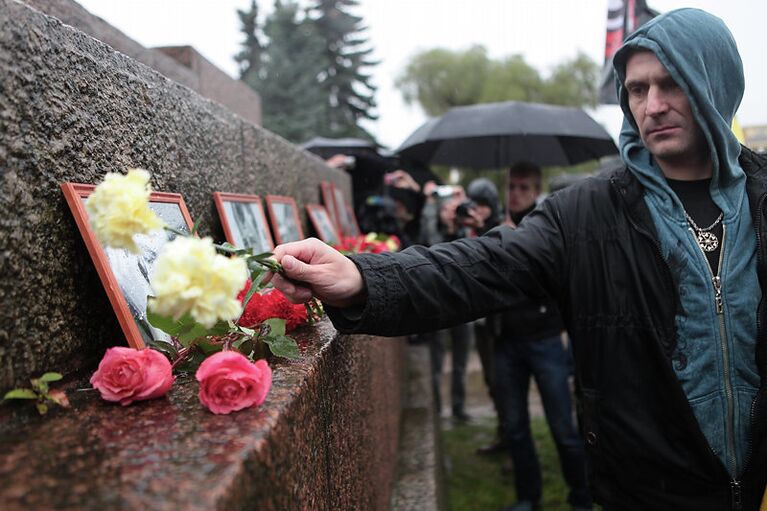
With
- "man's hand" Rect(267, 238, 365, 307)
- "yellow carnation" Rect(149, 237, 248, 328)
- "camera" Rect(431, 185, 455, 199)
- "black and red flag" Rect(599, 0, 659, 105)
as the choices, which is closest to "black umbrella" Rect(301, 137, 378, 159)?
"camera" Rect(431, 185, 455, 199)

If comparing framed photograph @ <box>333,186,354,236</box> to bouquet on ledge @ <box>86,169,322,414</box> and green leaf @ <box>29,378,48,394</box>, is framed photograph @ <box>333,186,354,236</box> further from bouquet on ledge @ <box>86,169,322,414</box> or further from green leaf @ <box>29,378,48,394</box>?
green leaf @ <box>29,378,48,394</box>

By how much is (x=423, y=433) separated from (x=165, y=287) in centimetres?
371

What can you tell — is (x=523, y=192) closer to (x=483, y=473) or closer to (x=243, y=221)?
(x=483, y=473)

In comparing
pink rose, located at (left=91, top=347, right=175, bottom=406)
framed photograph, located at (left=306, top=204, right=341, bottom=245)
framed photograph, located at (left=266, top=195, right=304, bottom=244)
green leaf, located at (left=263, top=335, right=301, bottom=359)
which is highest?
pink rose, located at (left=91, top=347, right=175, bottom=406)

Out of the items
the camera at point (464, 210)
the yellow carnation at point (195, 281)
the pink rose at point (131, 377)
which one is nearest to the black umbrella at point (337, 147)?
the camera at point (464, 210)

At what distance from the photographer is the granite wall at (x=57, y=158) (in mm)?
1088

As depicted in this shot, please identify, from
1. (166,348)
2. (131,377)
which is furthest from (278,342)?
(131,377)

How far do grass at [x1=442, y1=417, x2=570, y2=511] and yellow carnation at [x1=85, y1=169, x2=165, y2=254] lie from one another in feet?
12.5

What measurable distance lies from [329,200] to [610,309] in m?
3.24

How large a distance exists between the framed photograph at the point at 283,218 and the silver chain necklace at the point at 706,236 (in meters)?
1.73

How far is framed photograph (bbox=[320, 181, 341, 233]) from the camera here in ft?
15.4

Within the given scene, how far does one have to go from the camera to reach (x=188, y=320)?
1.29m

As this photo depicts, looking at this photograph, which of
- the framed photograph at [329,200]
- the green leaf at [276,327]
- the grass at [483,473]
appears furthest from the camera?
the framed photograph at [329,200]

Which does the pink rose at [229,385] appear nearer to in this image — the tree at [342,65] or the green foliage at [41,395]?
the green foliage at [41,395]
